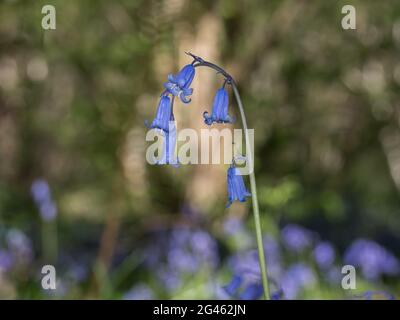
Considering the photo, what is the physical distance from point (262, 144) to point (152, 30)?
7.38ft

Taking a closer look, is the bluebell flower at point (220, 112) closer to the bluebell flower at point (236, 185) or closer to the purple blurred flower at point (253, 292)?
the bluebell flower at point (236, 185)

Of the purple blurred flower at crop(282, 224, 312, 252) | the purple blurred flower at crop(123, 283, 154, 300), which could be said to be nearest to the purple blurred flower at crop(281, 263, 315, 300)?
the purple blurred flower at crop(282, 224, 312, 252)

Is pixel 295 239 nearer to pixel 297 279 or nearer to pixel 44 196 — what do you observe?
pixel 297 279

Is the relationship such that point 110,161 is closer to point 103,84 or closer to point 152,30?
point 103,84

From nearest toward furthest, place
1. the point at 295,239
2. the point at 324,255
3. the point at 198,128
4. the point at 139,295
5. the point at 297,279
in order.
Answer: the point at 139,295 < the point at 297,279 < the point at 324,255 < the point at 295,239 < the point at 198,128

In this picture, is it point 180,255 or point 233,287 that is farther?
point 180,255

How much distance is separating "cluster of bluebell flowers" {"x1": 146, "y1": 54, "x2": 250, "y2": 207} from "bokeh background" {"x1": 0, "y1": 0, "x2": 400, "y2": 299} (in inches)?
73.6

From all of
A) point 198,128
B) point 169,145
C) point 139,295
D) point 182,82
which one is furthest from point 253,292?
point 198,128

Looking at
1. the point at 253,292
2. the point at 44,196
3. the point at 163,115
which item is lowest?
the point at 253,292

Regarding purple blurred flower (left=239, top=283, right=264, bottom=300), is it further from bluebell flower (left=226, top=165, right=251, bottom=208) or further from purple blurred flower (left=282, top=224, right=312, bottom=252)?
purple blurred flower (left=282, top=224, right=312, bottom=252)

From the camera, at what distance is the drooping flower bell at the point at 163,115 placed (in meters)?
2.10

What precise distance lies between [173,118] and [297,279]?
2706 millimetres

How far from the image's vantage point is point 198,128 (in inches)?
268

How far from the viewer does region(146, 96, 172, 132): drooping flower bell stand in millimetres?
2102
